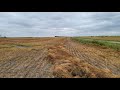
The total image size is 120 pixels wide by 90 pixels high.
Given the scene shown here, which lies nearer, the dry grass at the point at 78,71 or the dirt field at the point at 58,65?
the dry grass at the point at 78,71

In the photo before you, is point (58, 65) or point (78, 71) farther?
point (58, 65)

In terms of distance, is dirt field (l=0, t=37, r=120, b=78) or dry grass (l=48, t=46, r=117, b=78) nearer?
dry grass (l=48, t=46, r=117, b=78)
